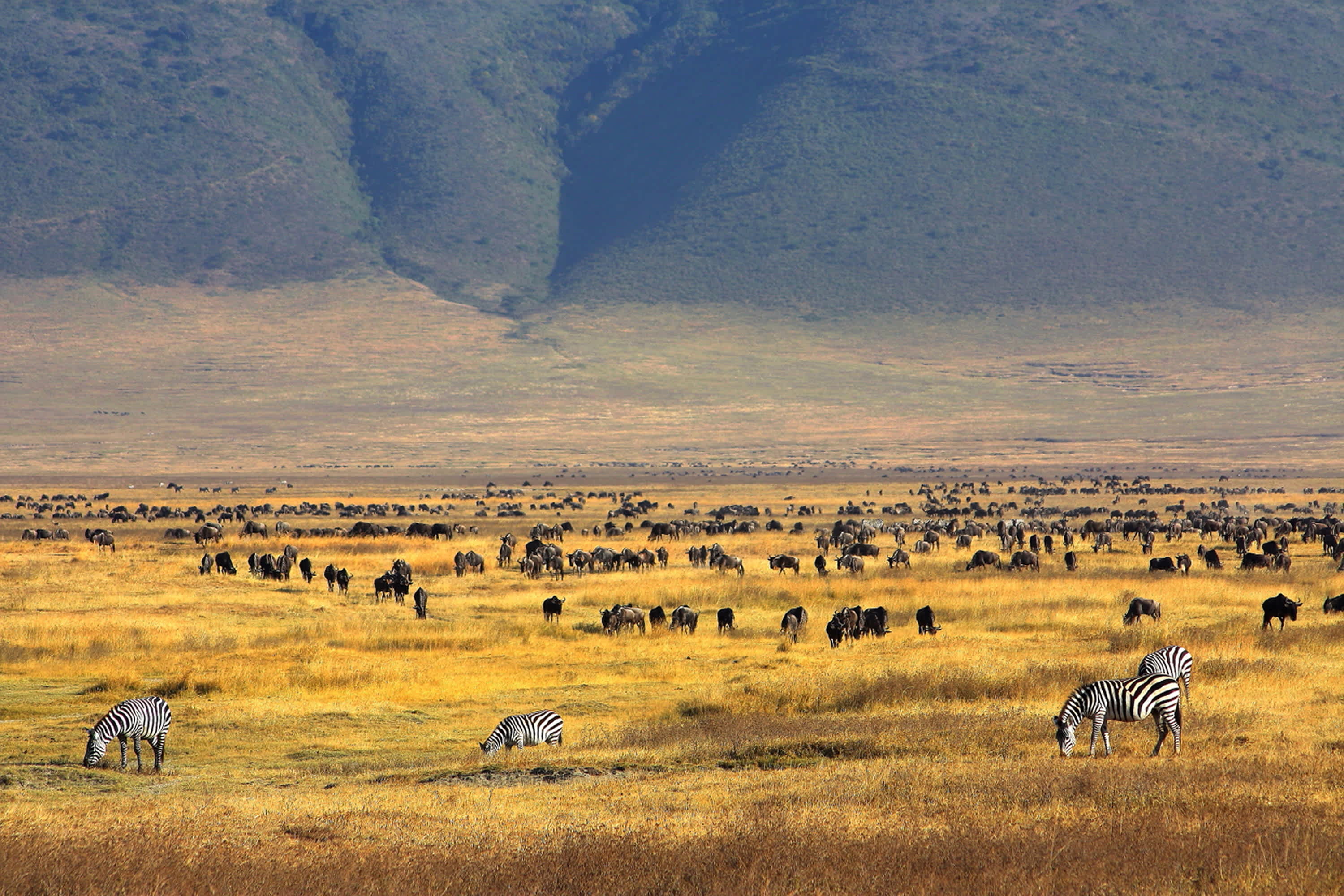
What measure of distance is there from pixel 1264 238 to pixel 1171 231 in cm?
1112

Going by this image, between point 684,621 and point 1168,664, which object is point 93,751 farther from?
point 684,621

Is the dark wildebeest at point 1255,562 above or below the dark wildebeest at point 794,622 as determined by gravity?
above

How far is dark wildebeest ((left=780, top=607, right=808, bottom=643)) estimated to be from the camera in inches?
1065

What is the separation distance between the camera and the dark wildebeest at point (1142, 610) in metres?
27.1

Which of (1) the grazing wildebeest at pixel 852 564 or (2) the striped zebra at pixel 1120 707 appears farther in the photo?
(1) the grazing wildebeest at pixel 852 564

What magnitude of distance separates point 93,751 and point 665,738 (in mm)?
6507

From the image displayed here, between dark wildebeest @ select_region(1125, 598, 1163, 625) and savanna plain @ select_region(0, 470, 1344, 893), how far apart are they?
46 cm

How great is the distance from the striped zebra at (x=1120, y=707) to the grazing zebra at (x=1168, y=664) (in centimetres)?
286

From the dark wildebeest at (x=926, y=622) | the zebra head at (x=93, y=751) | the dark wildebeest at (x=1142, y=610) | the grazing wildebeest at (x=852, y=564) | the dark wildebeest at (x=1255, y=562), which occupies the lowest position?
the zebra head at (x=93, y=751)

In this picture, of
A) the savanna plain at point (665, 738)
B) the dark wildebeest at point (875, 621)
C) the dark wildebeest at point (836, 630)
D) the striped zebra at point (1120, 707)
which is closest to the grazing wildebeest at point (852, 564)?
the savanna plain at point (665, 738)

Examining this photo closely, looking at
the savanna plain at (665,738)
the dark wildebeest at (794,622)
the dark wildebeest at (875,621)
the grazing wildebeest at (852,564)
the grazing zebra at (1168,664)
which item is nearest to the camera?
the savanna plain at (665,738)

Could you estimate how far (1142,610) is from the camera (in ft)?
90.1

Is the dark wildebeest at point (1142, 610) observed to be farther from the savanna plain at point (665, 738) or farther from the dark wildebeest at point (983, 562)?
A: the dark wildebeest at point (983, 562)

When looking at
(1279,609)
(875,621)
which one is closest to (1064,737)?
(875,621)
